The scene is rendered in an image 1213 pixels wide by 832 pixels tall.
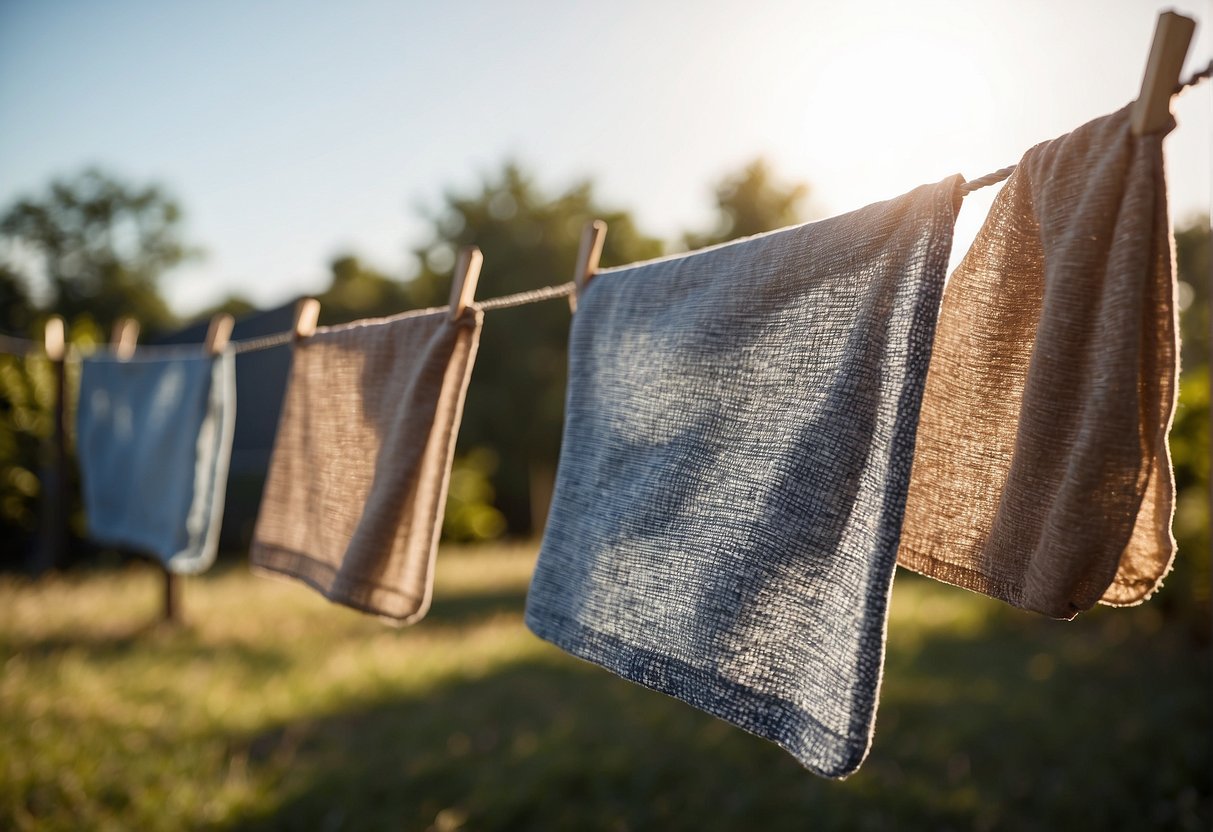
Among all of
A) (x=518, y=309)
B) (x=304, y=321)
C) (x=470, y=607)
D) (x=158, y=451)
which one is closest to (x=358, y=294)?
(x=518, y=309)

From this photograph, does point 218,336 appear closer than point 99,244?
Yes

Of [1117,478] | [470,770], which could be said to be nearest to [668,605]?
[1117,478]

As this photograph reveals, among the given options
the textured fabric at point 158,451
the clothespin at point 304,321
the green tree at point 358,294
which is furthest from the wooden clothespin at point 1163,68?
the green tree at point 358,294

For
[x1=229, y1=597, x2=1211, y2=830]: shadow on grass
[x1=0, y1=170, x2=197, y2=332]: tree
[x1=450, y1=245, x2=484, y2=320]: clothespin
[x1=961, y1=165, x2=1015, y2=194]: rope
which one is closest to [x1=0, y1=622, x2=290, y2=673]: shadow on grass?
[x1=229, y1=597, x2=1211, y2=830]: shadow on grass

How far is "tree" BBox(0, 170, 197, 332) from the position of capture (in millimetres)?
22016

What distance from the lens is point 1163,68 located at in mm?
734

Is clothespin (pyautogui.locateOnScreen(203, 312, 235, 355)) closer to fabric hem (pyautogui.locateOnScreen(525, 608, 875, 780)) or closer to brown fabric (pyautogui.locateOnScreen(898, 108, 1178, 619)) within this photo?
fabric hem (pyautogui.locateOnScreen(525, 608, 875, 780))

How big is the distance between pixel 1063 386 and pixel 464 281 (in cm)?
104

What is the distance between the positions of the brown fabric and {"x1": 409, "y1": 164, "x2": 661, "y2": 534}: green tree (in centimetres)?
1243

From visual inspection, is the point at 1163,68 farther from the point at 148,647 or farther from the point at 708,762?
the point at 148,647

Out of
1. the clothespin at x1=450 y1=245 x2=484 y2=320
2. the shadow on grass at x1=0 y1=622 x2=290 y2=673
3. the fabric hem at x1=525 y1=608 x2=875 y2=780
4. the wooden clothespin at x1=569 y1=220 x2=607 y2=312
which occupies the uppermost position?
the wooden clothespin at x1=569 y1=220 x2=607 y2=312

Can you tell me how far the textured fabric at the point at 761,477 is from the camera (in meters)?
0.87

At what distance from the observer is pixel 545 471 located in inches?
570

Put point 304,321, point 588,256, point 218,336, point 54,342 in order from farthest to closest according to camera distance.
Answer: point 54,342, point 218,336, point 304,321, point 588,256
